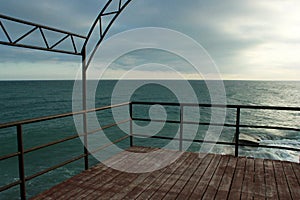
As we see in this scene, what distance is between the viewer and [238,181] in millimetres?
2689

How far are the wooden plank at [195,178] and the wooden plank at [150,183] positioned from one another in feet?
1.07

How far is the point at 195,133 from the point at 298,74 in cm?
2498

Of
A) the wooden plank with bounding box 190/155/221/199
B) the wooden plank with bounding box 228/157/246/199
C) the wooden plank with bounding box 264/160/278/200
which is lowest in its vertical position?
the wooden plank with bounding box 264/160/278/200

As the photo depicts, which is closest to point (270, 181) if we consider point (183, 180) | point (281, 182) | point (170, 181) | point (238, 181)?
point (281, 182)

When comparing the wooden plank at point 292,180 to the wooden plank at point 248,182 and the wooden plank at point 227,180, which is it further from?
the wooden plank at point 227,180

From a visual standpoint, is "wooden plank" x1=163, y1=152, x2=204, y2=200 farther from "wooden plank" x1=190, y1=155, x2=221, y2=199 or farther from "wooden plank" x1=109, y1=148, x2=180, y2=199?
"wooden plank" x1=109, y1=148, x2=180, y2=199

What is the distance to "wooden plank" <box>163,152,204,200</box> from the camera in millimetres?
2369

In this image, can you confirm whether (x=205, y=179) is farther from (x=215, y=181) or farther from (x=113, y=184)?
(x=113, y=184)

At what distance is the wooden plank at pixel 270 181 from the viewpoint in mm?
2338

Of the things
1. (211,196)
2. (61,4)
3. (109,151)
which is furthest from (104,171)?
(109,151)

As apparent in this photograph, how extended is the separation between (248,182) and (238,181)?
12 cm

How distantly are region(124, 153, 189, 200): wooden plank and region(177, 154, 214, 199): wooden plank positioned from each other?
1.07 feet

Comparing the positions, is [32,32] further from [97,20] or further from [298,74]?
[298,74]

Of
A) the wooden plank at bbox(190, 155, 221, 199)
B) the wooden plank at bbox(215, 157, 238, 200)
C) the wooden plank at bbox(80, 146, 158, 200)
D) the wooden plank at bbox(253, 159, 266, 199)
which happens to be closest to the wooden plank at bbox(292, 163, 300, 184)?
the wooden plank at bbox(253, 159, 266, 199)
